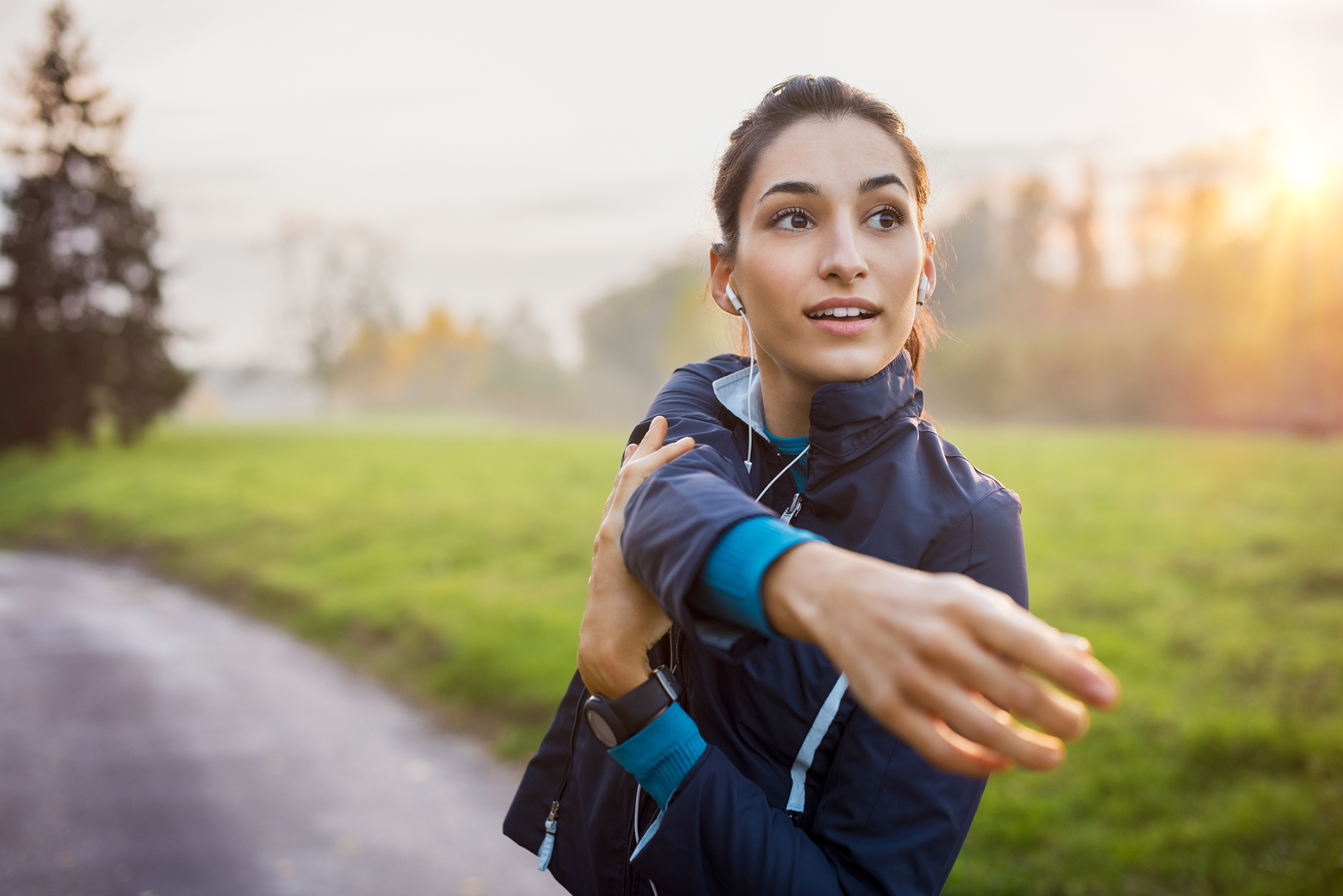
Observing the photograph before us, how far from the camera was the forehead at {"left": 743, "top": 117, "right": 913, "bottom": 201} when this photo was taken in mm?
1619

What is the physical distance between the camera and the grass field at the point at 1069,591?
474 cm

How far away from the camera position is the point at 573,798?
5.93 ft

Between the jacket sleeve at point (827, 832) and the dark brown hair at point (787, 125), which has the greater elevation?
the dark brown hair at point (787, 125)

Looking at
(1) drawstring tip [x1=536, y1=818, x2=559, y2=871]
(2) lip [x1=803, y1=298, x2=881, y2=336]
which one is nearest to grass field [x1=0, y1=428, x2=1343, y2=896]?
(1) drawstring tip [x1=536, y1=818, x2=559, y2=871]

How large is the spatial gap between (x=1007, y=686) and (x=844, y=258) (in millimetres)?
908

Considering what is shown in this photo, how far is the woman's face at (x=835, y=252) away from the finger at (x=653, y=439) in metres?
0.25

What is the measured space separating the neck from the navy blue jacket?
16 cm

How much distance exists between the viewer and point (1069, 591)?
8.96m

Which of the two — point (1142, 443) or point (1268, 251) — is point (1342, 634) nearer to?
point (1142, 443)

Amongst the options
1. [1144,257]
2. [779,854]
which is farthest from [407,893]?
[1144,257]

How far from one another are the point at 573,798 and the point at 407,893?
3.45 metres

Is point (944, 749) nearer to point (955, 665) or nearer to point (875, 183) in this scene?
point (955, 665)

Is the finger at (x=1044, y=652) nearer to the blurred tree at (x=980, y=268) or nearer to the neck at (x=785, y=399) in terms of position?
the neck at (x=785, y=399)

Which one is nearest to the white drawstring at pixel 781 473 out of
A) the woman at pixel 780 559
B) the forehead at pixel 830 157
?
the woman at pixel 780 559
